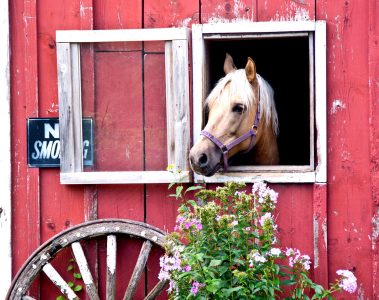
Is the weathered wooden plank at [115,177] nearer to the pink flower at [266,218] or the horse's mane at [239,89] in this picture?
the horse's mane at [239,89]

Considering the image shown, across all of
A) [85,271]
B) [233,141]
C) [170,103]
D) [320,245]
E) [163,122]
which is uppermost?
[170,103]

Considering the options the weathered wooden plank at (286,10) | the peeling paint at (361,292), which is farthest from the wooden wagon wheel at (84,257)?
the weathered wooden plank at (286,10)

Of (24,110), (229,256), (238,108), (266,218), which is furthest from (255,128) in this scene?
(24,110)

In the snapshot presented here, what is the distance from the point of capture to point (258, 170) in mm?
5062

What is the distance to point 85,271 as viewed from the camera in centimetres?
507

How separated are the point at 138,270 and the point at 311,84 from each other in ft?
4.77

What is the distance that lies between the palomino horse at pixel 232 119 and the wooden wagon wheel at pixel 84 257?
0.54m

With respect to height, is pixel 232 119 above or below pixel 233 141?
above

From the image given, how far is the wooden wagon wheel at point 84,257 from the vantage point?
5.04 meters

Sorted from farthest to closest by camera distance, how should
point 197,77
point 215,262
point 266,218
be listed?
point 197,77 < point 266,218 < point 215,262

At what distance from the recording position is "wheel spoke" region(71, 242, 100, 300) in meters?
5.06

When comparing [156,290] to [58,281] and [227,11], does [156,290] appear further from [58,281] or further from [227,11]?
[227,11]

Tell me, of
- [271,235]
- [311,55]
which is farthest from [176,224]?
[311,55]

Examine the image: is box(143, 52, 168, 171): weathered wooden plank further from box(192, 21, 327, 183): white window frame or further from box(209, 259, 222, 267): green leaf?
Result: box(209, 259, 222, 267): green leaf
